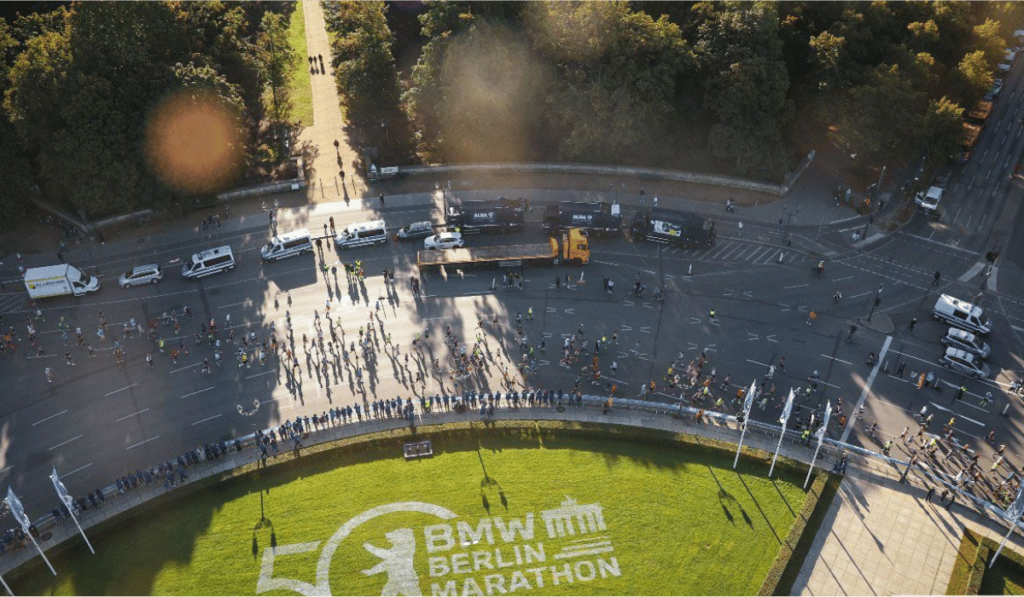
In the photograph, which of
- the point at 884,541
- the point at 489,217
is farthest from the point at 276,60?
the point at 884,541

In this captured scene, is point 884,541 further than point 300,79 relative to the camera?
No

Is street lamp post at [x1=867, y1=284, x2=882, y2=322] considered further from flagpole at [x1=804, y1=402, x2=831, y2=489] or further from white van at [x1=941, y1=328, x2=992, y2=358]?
flagpole at [x1=804, y1=402, x2=831, y2=489]

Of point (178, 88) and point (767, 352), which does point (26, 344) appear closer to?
point (178, 88)

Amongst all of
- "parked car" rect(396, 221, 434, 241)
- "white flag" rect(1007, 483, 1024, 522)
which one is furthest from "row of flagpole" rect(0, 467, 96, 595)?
"white flag" rect(1007, 483, 1024, 522)

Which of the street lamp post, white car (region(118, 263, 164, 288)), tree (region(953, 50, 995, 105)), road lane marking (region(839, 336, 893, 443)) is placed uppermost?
tree (region(953, 50, 995, 105))

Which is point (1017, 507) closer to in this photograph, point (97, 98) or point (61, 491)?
point (61, 491)

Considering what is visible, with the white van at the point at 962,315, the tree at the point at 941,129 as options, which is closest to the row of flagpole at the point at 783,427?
the white van at the point at 962,315

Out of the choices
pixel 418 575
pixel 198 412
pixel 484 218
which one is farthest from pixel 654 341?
pixel 198 412

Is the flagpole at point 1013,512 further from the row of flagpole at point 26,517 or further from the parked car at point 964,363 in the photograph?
the row of flagpole at point 26,517
